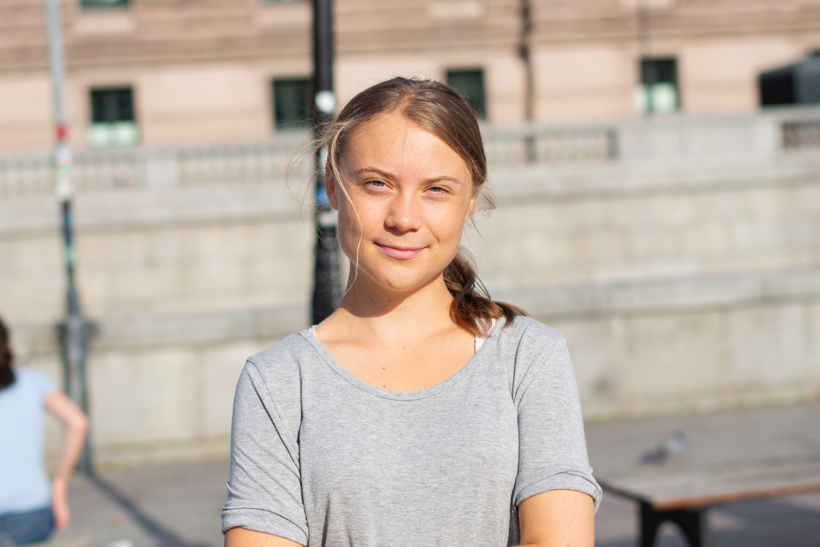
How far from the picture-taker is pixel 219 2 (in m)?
21.0

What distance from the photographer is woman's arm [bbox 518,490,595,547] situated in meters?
1.60

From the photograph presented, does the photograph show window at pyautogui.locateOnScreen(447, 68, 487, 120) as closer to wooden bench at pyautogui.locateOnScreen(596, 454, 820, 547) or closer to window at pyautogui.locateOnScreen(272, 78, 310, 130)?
window at pyautogui.locateOnScreen(272, 78, 310, 130)

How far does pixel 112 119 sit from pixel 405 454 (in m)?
21.9

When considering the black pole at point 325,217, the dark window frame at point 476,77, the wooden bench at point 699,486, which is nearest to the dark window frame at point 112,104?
the dark window frame at point 476,77

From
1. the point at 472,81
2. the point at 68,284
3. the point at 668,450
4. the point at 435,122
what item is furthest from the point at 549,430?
the point at 472,81

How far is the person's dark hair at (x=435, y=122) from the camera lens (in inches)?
67.9

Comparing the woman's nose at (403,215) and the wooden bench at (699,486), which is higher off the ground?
the woman's nose at (403,215)

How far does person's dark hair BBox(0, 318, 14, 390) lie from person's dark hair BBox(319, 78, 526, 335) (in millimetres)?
3401

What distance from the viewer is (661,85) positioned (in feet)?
74.6

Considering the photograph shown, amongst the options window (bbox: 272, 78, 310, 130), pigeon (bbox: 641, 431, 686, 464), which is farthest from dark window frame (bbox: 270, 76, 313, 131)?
pigeon (bbox: 641, 431, 686, 464)

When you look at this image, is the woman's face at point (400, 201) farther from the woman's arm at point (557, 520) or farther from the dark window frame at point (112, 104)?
the dark window frame at point (112, 104)

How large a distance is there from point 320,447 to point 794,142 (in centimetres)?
1427

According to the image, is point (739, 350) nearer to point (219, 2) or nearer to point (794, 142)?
point (794, 142)

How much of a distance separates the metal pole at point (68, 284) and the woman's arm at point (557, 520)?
920 centimetres
